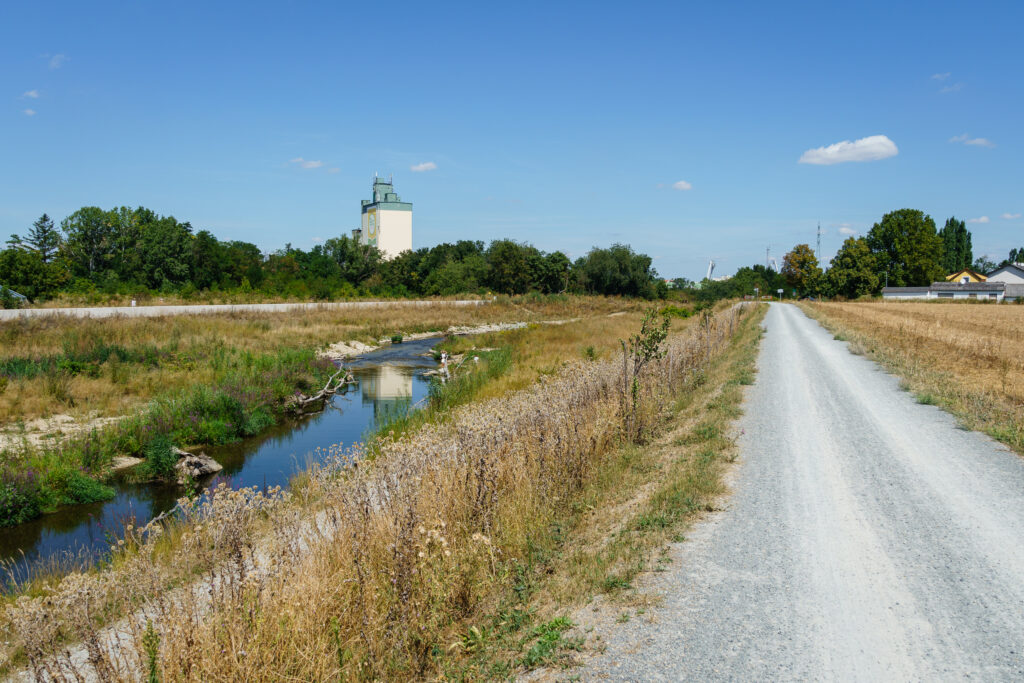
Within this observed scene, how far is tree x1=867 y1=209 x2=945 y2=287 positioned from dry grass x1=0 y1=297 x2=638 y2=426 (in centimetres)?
9958

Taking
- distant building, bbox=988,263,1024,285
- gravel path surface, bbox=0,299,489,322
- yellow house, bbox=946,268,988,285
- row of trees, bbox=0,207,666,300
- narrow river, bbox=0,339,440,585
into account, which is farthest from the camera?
yellow house, bbox=946,268,988,285

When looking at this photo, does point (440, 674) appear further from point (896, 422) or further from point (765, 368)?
point (765, 368)

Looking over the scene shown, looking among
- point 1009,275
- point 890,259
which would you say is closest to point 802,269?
point 890,259

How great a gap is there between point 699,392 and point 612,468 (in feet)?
24.2

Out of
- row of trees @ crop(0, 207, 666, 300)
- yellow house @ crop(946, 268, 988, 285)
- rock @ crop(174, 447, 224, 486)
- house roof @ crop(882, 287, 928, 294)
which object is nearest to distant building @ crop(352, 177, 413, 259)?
row of trees @ crop(0, 207, 666, 300)

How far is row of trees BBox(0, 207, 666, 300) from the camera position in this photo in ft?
181

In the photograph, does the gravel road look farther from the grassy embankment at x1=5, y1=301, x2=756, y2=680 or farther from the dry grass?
the dry grass

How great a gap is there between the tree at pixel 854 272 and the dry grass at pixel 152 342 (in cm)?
9199

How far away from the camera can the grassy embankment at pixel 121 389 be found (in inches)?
458

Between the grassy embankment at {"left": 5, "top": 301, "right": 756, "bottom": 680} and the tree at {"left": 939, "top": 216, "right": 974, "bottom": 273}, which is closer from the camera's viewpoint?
the grassy embankment at {"left": 5, "top": 301, "right": 756, "bottom": 680}

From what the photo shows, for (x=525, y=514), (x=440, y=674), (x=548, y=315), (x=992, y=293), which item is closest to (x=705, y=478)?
(x=525, y=514)

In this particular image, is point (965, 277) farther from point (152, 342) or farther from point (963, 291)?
point (152, 342)

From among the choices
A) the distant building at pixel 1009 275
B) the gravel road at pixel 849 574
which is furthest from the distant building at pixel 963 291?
the gravel road at pixel 849 574

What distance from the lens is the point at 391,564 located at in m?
4.90
